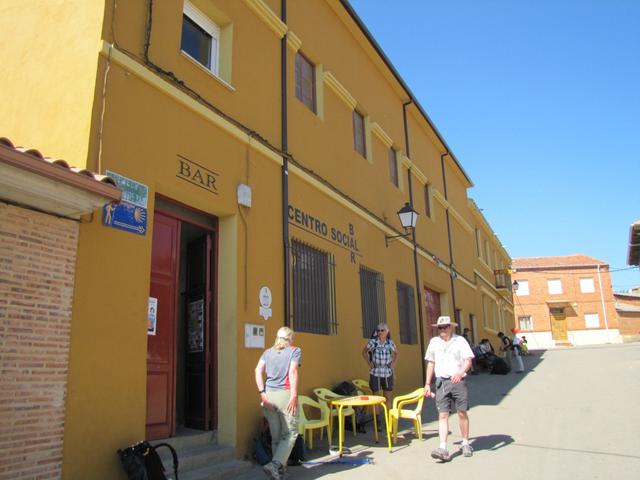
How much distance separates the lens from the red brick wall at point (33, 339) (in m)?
4.26

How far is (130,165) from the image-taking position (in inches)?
223

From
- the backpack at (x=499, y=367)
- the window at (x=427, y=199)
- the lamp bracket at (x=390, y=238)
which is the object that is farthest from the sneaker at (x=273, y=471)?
the backpack at (x=499, y=367)

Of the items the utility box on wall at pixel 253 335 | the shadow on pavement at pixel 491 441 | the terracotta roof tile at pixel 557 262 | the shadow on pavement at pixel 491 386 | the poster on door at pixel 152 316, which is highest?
the terracotta roof tile at pixel 557 262

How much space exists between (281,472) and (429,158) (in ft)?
45.0

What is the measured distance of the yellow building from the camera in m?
5.25

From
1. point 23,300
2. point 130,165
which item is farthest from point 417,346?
point 23,300

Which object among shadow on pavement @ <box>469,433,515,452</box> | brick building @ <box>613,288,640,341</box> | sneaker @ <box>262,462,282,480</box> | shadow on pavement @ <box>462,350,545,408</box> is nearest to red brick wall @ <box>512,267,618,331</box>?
brick building @ <box>613,288,640,341</box>

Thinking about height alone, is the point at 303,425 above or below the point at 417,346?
below

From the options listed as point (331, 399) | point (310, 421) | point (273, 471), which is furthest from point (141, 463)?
point (331, 399)

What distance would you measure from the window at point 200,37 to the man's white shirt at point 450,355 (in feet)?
15.7

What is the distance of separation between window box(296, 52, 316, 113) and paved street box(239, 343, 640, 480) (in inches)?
230

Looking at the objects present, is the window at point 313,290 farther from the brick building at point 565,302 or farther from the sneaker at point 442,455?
the brick building at point 565,302

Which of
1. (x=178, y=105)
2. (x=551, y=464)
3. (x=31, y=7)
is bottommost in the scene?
(x=551, y=464)

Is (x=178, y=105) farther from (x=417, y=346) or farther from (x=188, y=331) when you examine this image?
(x=417, y=346)
